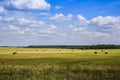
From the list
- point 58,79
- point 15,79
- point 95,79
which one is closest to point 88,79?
point 95,79

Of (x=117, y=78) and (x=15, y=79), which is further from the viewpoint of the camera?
Answer: (x=117, y=78)

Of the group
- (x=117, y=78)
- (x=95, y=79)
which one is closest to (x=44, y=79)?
(x=95, y=79)

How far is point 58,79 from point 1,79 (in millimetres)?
3679

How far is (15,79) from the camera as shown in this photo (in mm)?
17125

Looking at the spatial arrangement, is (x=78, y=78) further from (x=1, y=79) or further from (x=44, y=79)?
(x=1, y=79)

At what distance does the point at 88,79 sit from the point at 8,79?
5134 millimetres

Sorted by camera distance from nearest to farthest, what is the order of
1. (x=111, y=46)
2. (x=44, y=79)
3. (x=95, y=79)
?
(x=44, y=79)
(x=95, y=79)
(x=111, y=46)

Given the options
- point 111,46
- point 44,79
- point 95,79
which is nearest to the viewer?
point 44,79

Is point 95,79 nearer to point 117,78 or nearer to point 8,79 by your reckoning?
point 117,78

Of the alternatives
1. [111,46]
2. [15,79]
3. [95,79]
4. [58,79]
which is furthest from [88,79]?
[111,46]

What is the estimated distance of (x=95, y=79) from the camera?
1784 cm

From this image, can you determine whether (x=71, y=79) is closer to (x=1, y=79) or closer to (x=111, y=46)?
(x=1, y=79)

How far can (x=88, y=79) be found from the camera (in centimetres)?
1795

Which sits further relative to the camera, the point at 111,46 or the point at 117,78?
the point at 111,46
